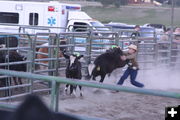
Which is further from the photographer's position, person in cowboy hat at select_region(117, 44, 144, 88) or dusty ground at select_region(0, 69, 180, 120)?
person in cowboy hat at select_region(117, 44, 144, 88)

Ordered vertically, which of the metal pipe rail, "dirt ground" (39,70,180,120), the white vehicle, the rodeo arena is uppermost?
the white vehicle

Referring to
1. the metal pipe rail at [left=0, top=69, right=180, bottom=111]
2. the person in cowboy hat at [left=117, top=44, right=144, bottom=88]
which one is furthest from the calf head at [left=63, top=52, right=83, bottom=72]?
the metal pipe rail at [left=0, top=69, right=180, bottom=111]

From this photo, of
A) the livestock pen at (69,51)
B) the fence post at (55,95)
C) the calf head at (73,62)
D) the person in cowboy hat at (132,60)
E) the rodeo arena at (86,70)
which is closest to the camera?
the fence post at (55,95)

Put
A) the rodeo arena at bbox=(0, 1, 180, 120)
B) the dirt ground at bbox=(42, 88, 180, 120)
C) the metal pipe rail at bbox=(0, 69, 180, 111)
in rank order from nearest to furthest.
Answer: the metal pipe rail at bbox=(0, 69, 180, 111) < the dirt ground at bbox=(42, 88, 180, 120) < the rodeo arena at bbox=(0, 1, 180, 120)

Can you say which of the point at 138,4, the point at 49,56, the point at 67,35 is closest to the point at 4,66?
the point at 49,56

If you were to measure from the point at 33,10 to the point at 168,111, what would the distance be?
1543cm

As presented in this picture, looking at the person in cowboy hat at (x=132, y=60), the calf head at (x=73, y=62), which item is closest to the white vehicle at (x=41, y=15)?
the person in cowboy hat at (x=132, y=60)

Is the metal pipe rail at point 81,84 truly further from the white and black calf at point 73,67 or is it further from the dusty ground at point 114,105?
the white and black calf at point 73,67

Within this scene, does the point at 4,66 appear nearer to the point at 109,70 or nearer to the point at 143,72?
the point at 109,70

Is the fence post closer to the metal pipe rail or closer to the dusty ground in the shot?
the metal pipe rail

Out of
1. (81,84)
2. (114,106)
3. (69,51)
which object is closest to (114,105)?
(114,106)

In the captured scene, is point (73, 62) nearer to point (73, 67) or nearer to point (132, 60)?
point (73, 67)

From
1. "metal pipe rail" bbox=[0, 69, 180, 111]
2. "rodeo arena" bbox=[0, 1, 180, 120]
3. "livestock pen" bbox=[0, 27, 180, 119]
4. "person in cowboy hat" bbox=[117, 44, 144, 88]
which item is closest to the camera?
"metal pipe rail" bbox=[0, 69, 180, 111]

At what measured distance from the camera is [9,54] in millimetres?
9812
